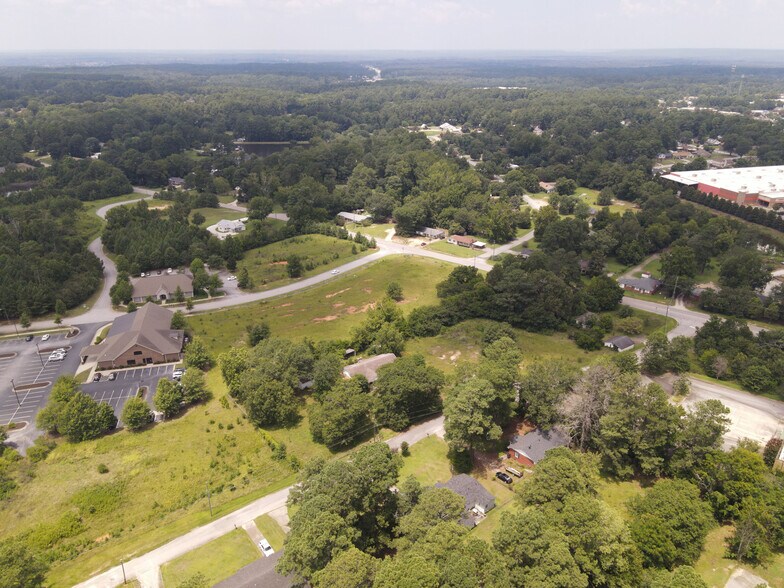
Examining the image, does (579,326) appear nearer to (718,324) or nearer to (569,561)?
(718,324)

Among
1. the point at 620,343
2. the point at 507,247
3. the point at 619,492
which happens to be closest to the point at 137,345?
the point at 619,492

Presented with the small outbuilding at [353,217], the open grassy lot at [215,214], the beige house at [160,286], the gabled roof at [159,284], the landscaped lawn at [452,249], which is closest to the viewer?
the beige house at [160,286]

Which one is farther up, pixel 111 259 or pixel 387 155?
pixel 387 155

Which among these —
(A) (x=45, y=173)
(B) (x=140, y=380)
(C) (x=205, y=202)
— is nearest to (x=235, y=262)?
(B) (x=140, y=380)

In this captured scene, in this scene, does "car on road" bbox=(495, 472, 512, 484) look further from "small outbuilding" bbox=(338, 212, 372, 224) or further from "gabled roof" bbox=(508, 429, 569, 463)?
"small outbuilding" bbox=(338, 212, 372, 224)

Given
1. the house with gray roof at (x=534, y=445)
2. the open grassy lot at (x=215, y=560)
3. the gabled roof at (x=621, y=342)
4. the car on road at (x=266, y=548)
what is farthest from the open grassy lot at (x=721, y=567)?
the open grassy lot at (x=215, y=560)

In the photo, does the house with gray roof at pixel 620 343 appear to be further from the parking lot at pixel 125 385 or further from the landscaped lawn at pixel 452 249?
the parking lot at pixel 125 385

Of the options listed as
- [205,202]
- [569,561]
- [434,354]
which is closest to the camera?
[569,561]
